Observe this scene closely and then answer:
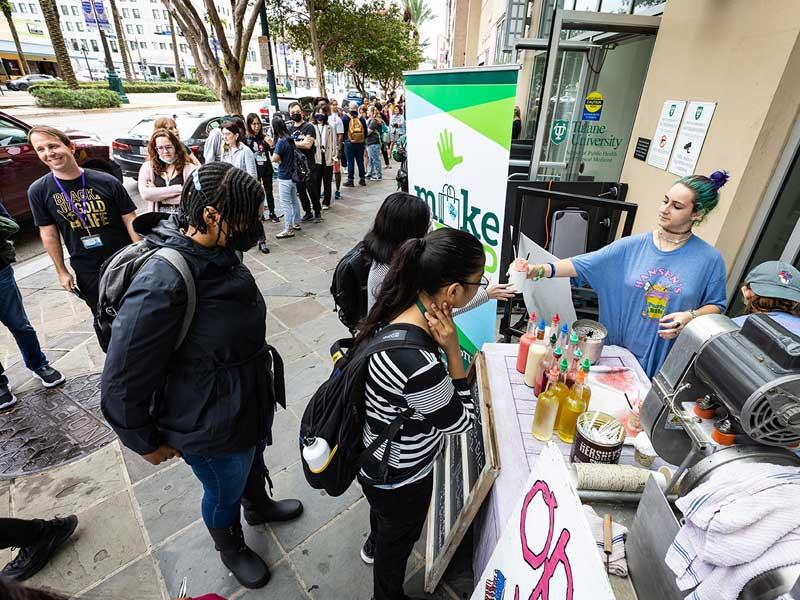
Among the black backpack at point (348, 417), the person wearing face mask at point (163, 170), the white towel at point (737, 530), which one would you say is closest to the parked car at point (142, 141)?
the person wearing face mask at point (163, 170)

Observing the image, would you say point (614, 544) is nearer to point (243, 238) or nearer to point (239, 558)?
point (243, 238)

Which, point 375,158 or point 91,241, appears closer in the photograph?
point 91,241

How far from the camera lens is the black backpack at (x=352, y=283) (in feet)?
7.84

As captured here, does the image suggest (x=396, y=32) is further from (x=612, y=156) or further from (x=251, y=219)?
(x=251, y=219)

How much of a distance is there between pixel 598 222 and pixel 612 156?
2719mm

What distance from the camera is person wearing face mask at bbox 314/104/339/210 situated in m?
7.32

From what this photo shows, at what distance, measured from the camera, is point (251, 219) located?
165cm

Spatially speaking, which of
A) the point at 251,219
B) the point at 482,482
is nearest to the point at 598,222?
the point at 482,482

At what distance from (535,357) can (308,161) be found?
20.3 feet

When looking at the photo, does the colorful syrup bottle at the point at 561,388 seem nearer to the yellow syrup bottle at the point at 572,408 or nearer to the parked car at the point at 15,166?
the yellow syrup bottle at the point at 572,408

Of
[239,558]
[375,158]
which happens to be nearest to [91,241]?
[239,558]

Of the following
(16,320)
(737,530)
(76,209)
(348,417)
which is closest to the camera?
(737,530)

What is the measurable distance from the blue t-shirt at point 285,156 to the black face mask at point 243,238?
16.8ft

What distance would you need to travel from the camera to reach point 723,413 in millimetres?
938
